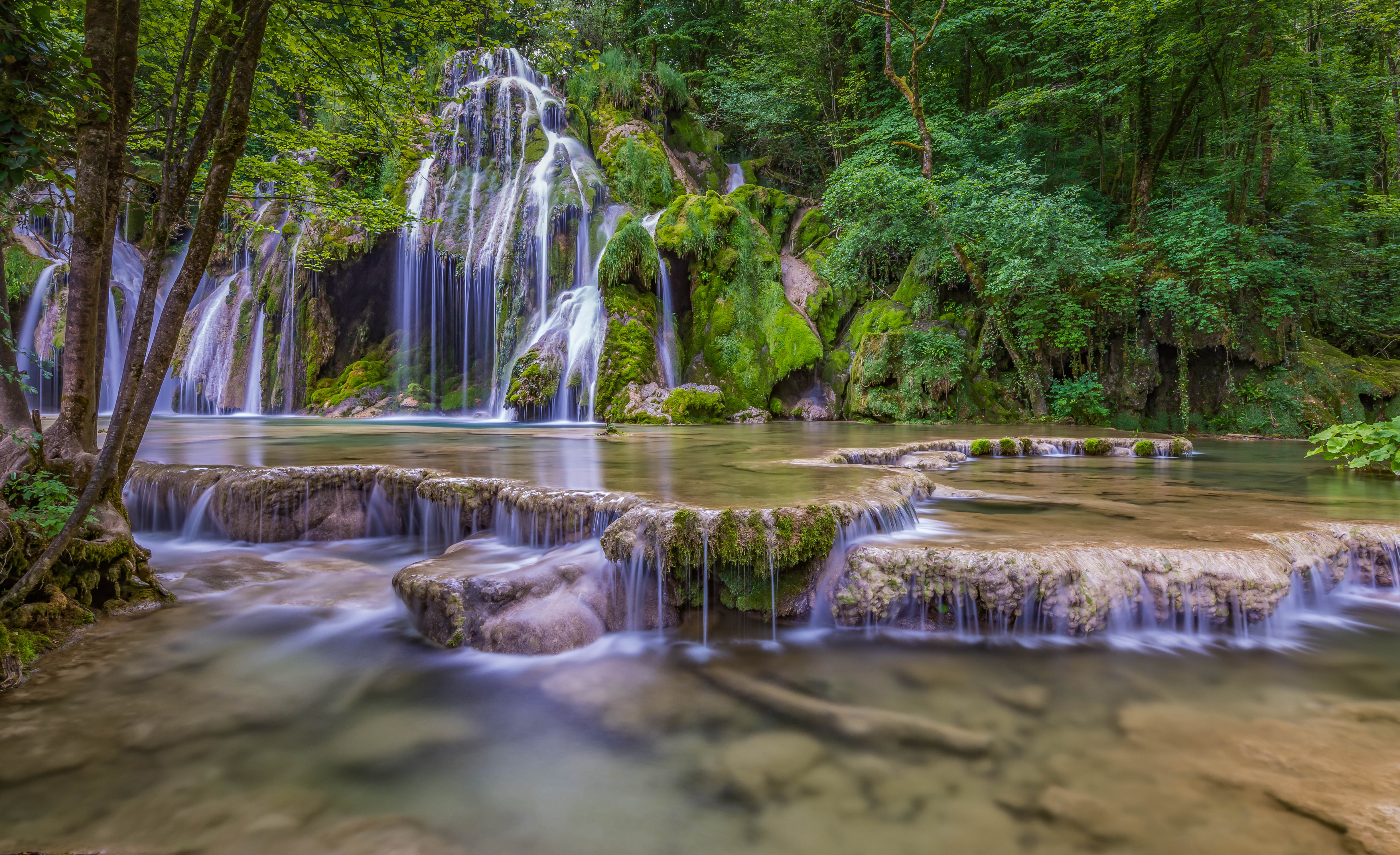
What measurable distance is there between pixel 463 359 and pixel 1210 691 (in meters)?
18.7

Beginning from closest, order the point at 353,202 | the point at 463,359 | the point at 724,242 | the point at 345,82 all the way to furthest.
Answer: the point at 345,82 → the point at 353,202 → the point at 724,242 → the point at 463,359

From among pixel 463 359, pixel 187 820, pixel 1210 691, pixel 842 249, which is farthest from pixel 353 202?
pixel 463 359

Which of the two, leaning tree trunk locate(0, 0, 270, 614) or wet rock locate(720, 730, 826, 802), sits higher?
leaning tree trunk locate(0, 0, 270, 614)

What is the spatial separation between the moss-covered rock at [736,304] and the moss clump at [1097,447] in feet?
25.3

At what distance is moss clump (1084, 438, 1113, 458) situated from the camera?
8875 millimetres

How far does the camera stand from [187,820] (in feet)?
6.45

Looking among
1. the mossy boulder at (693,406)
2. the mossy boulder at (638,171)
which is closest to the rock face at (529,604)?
the mossy boulder at (693,406)

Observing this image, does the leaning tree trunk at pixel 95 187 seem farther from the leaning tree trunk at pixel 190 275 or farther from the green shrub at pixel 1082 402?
the green shrub at pixel 1082 402

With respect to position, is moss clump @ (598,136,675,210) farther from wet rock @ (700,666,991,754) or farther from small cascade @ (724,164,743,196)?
wet rock @ (700,666,991,754)

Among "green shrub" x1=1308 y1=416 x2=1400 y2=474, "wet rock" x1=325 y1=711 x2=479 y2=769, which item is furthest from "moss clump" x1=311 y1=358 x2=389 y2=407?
"green shrub" x1=1308 y1=416 x2=1400 y2=474

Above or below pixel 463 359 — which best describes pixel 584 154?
above

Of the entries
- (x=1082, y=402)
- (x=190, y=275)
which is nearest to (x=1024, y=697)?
(x=190, y=275)

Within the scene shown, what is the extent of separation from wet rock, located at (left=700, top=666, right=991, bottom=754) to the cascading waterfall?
41.9 ft

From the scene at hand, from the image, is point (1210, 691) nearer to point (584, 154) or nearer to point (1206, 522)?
point (1206, 522)
